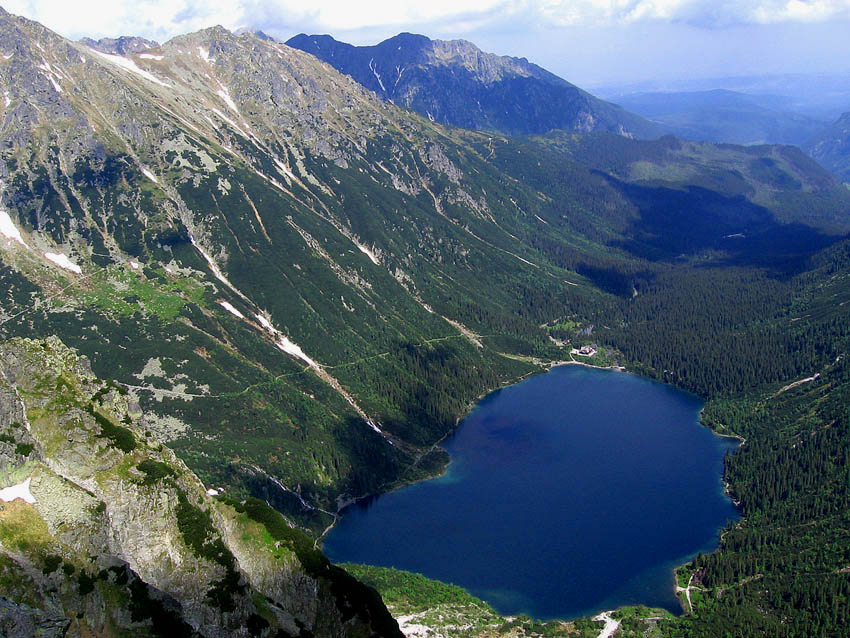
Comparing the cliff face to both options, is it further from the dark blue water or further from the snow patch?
the dark blue water

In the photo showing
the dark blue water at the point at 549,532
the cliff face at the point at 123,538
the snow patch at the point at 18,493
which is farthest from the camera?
the dark blue water at the point at 549,532

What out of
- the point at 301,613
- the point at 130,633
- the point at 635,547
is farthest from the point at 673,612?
the point at 130,633

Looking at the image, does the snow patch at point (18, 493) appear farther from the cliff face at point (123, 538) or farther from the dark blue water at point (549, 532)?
the dark blue water at point (549, 532)

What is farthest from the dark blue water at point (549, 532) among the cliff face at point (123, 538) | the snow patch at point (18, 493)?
the snow patch at point (18, 493)

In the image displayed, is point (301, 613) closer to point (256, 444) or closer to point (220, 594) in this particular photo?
point (220, 594)

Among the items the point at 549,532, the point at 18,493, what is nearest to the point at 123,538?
the point at 18,493

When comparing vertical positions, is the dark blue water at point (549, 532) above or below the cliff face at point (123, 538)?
below

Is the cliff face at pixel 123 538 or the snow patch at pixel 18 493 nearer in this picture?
the cliff face at pixel 123 538
